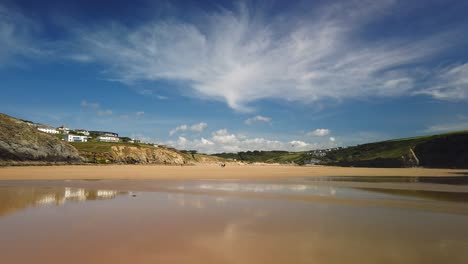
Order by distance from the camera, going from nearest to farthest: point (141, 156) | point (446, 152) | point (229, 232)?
point (229, 232), point (446, 152), point (141, 156)

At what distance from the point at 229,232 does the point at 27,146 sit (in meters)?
63.2

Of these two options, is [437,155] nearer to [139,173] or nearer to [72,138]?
[139,173]

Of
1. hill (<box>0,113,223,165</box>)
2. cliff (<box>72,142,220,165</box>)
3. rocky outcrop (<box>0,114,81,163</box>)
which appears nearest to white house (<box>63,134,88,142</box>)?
cliff (<box>72,142,220,165</box>)

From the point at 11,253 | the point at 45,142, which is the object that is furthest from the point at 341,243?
the point at 45,142

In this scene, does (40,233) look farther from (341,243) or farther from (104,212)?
(341,243)

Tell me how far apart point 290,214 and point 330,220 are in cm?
169

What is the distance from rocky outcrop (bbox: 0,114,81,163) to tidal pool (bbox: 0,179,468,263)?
4980 centimetres

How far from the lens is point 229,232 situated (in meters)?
8.88

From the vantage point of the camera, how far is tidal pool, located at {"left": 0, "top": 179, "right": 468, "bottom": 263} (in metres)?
6.62

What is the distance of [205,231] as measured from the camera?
9023mm

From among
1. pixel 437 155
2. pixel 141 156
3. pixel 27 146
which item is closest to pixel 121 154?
pixel 141 156

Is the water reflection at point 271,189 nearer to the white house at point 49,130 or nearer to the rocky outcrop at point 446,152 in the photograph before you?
the rocky outcrop at point 446,152

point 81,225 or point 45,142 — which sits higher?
point 45,142

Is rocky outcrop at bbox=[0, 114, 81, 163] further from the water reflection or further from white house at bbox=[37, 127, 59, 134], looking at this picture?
white house at bbox=[37, 127, 59, 134]
